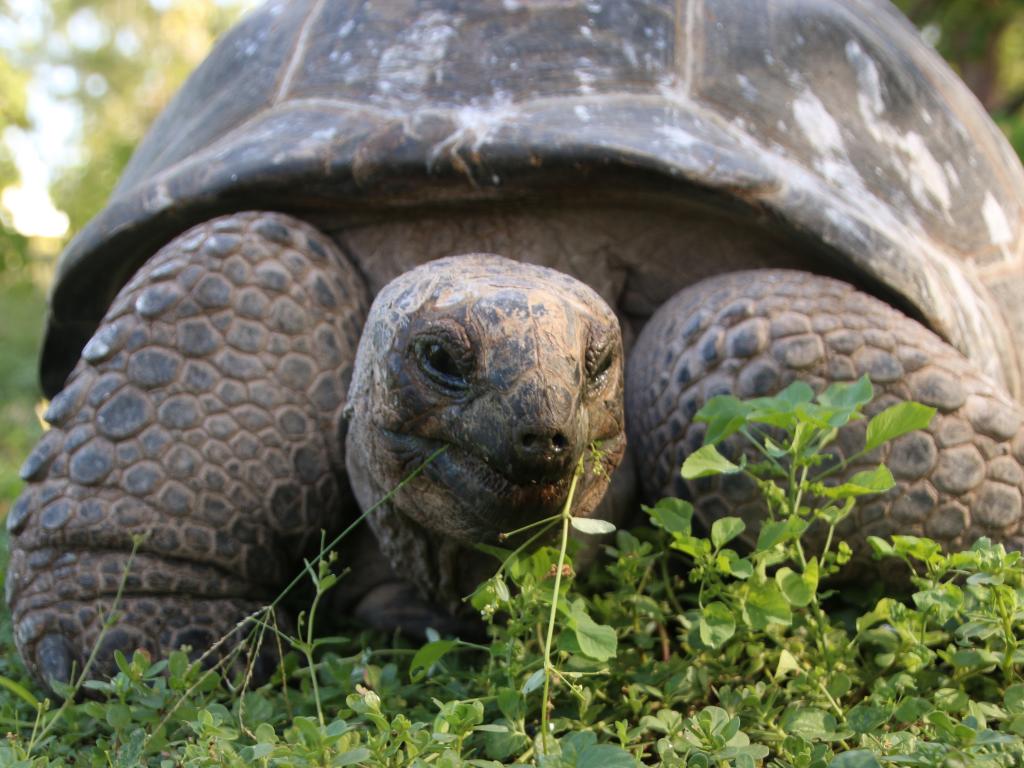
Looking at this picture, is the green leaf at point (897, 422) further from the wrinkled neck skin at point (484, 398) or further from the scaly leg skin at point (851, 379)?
the wrinkled neck skin at point (484, 398)

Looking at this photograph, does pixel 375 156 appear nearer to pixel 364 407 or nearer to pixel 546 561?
pixel 364 407

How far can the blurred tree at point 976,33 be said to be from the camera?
797cm

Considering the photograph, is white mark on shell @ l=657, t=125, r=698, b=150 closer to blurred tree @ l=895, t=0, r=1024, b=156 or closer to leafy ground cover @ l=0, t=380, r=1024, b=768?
leafy ground cover @ l=0, t=380, r=1024, b=768

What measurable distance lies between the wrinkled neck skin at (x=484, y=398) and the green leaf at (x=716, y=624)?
286 mm

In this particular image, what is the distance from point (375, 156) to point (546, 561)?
3.58 ft

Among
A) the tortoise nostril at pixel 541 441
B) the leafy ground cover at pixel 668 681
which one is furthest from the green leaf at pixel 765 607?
the tortoise nostril at pixel 541 441

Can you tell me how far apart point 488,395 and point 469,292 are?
205 millimetres

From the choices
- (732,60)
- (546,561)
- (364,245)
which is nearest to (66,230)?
(364,245)

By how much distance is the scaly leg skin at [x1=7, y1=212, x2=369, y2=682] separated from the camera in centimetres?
222

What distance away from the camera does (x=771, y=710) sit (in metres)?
1.76

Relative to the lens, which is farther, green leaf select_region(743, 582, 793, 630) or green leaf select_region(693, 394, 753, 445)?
green leaf select_region(693, 394, 753, 445)

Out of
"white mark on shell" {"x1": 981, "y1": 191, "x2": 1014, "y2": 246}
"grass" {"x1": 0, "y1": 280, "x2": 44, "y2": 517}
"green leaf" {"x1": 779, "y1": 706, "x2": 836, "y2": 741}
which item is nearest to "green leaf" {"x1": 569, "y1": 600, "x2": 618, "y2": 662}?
"green leaf" {"x1": 779, "y1": 706, "x2": 836, "y2": 741}

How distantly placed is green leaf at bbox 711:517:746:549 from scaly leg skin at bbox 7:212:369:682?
0.89 m

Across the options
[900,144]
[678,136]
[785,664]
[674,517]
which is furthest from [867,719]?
[900,144]
